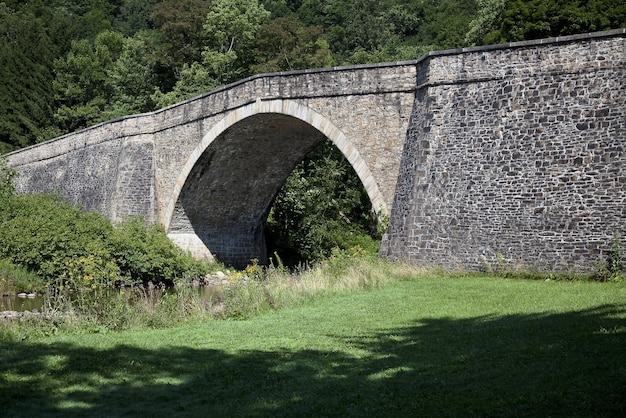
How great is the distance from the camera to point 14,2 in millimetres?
63469

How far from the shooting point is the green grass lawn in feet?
20.5

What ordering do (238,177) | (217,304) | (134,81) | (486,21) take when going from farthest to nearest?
(134,81), (486,21), (238,177), (217,304)

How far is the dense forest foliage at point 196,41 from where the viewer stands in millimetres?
33397

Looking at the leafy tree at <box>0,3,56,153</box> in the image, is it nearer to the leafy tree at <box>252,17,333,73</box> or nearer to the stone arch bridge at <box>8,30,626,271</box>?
the leafy tree at <box>252,17,333,73</box>

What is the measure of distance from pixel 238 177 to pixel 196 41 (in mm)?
16449

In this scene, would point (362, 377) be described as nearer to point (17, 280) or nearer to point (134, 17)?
point (17, 280)

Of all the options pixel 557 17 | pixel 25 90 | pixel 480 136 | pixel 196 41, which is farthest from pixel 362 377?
pixel 25 90

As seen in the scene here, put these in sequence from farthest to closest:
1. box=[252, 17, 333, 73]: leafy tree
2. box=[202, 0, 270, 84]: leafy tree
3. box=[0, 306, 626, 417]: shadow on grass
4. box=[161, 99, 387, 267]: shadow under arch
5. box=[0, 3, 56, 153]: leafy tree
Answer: box=[0, 3, 56, 153]: leafy tree < box=[252, 17, 333, 73]: leafy tree < box=[202, 0, 270, 84]: leafy tree < box=[161, 99, 387, 267]: shadow under arch < box=[0, 306, 626, 417]: shadow on grass

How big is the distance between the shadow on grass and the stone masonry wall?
520 centimetres

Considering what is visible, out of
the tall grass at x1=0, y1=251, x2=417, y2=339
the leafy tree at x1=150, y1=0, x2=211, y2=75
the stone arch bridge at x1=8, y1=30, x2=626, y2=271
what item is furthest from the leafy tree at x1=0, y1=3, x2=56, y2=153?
the tall grass at x1=0, y1=251, x2=417, y2=339

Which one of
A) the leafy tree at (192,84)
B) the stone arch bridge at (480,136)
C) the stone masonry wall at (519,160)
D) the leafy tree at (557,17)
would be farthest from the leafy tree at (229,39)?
the stone masonry wall at (519,160)

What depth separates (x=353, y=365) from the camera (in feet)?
25.6

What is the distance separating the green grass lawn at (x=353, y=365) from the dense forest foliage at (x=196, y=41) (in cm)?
1958

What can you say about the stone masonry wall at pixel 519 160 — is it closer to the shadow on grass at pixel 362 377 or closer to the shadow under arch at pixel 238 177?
the shadow under arch at pixel 238 177
